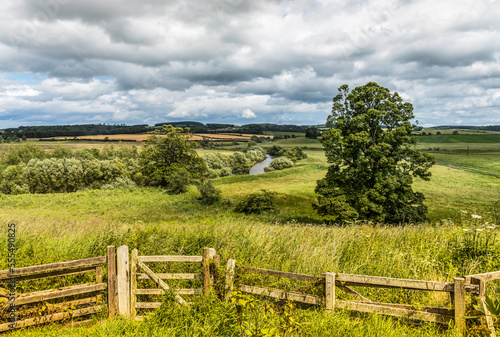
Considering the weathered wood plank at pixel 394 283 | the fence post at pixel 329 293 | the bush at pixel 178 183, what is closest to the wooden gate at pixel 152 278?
the fence post at pixel 329 293

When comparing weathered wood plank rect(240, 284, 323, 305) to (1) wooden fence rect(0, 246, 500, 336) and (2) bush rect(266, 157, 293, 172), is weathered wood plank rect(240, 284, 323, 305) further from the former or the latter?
(2) bush rect(266, 157, 293, 172)

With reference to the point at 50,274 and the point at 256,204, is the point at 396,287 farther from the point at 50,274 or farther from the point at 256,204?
the point at 256,204

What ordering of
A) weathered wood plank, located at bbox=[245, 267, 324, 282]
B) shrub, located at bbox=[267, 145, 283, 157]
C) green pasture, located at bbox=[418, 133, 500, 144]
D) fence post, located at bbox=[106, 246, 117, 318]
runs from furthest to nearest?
shrub, located at bbox=[267, 145, 283, 157], green pasture, located at bbox=[418, 133, 500, 144], fence post, located at bbox=[106, 246, 117, 318], weathered wood plank, located at bbox=[245, 267, 324, 282]

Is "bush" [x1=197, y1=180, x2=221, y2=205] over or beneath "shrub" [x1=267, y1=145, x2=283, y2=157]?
beneath

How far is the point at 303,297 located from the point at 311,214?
29922 mm

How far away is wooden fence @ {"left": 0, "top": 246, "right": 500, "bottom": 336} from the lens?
5.14 m

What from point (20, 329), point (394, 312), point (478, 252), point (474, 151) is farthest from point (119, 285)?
point (474, 151)

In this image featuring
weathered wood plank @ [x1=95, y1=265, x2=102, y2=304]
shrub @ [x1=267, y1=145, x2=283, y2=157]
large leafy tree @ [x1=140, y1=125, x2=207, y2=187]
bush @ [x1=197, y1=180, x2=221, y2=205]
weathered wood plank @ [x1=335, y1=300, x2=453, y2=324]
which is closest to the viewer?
weathered wood plank @ [x1=335, y1=300, x2=453, y2=324]

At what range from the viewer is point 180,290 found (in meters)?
6.34

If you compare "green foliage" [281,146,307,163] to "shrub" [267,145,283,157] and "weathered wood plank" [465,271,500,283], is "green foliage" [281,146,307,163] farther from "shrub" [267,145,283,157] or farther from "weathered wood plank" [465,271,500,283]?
"weathered wood plank" [465,271,500,283]

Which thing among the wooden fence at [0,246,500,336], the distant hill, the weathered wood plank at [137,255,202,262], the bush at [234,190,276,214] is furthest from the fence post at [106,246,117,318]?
the distant hill

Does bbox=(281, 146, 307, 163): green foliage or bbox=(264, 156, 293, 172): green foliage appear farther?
bbox=(281, 146, 307, 163): green foliage

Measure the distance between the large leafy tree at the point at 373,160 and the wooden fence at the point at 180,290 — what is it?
57.3 feet

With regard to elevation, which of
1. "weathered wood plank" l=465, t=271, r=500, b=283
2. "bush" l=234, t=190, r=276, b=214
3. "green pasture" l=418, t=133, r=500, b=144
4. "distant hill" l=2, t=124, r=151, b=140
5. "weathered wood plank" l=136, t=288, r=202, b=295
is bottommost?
"bush" l=234, t=190, r=276, b=214
